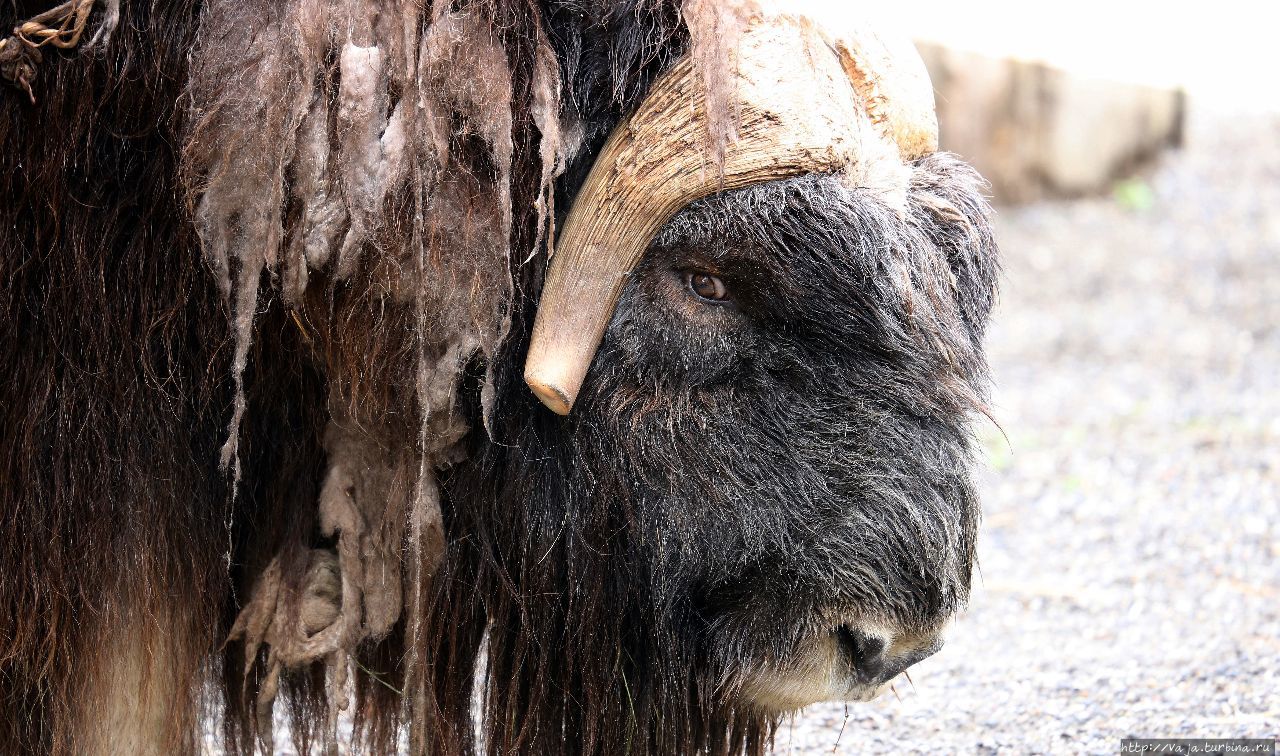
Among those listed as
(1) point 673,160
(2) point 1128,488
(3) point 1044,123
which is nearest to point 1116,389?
(2) point 1128,488

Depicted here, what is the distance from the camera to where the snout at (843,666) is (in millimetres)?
1739

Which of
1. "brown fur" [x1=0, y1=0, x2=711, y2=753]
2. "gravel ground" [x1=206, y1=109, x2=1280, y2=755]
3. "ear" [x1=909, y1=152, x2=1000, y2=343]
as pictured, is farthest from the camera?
"gravel ground" [x1=206, y1=109, x2=1280, y2=755]

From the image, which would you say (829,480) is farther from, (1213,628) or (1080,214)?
(1080,214)

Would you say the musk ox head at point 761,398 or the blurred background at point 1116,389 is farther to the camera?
the blurred background at point 1116,389

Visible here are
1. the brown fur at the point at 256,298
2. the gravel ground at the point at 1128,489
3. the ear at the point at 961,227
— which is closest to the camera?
the brown fur at the point at 256,298

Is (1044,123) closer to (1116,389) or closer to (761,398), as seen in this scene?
(1116,389)

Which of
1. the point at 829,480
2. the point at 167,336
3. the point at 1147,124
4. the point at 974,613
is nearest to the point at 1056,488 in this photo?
the point at 974,613

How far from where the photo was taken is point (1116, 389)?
583 cm

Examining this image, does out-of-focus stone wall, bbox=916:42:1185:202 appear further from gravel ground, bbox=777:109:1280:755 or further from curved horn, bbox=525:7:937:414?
curved horn, bbox=525:7:937:414

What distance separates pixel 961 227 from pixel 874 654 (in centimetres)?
58

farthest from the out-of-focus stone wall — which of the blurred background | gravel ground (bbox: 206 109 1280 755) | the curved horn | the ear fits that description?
the curved horn

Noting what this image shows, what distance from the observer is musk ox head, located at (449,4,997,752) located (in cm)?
170

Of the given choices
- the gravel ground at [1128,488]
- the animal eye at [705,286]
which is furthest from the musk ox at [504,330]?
the gravel ground at [1128,488]

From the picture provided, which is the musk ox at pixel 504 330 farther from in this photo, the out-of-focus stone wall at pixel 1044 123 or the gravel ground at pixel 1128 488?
the out-of-focus stone wall at pixel 1044 123
